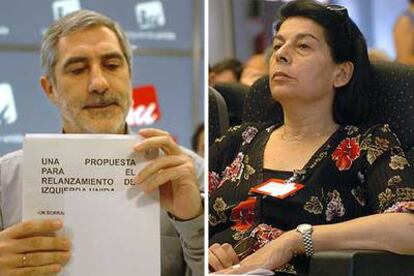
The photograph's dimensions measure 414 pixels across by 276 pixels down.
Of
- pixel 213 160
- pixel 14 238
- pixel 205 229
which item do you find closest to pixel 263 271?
pixel 205 229

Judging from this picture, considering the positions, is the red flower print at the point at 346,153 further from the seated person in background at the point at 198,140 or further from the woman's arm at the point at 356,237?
the seated person in background at the point at 198,140

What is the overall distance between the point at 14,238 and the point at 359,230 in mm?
911

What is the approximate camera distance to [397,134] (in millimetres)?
1946

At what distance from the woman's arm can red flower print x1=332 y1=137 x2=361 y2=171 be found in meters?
0.15

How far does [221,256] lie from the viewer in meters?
2.02

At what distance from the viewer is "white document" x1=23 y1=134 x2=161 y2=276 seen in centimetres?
196

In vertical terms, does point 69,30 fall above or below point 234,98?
above

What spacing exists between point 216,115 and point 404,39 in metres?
0.55

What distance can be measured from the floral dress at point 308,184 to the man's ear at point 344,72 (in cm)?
13

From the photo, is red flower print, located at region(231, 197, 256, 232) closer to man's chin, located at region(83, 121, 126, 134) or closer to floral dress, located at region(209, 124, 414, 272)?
floral dress, located at region(209, 124, 414, 272)

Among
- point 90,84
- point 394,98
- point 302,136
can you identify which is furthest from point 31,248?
point 394,98

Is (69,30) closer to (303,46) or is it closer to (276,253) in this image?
(303,46)

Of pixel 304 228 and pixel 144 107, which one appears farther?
pixel 144 107

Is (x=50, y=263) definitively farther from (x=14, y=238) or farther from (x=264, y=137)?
(x=264, y=137)
